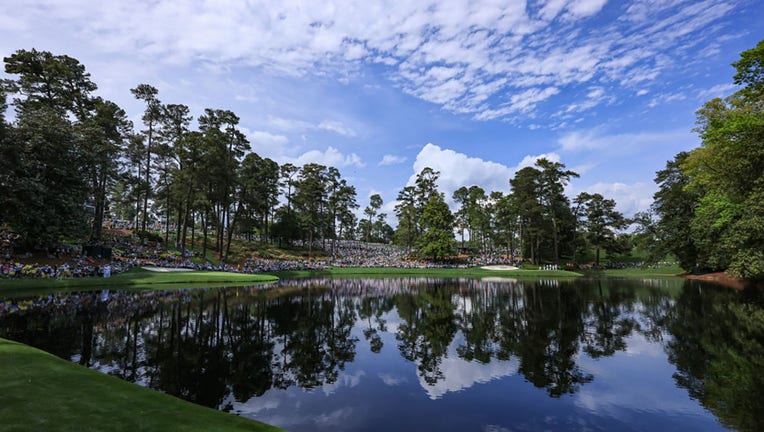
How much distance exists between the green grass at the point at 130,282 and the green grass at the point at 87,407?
2023 centimetres

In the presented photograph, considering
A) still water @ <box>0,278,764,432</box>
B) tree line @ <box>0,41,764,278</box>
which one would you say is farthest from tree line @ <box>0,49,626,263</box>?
still water @ <box>0,278,764,432</box>

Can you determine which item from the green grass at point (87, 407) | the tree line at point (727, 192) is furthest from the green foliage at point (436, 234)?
the green grass at point (87, 407)

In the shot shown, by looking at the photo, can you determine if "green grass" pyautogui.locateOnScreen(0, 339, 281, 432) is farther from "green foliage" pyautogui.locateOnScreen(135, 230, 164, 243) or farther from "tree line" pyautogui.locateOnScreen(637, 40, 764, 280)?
"green foliage" pyautogui.locateOnScreen(135, 230, 164, 243)

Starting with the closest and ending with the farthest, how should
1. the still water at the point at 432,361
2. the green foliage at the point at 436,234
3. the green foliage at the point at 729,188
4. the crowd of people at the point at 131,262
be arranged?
the still water at the point at 432,361 < the green foliage at the point at 729,188 < the crowd of people at the point at 131,262 < the green foliage at the point at 436,234

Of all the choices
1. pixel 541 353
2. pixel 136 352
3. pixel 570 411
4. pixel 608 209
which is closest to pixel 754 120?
pixel 541 353

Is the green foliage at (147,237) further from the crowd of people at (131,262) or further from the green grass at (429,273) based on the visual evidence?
the green grass at (429,273)

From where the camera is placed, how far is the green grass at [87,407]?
185 inches

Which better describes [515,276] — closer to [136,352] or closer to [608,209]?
[608,209]

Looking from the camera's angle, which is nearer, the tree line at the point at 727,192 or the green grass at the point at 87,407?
the green grass at the point at 87,407

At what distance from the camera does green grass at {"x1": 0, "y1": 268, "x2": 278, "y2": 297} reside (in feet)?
70.4

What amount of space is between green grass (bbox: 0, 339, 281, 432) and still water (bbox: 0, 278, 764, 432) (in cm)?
96

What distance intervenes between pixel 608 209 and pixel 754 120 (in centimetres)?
5277

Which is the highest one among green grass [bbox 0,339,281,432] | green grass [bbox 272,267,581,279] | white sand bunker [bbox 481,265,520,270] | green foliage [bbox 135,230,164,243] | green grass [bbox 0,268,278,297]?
green foliage [bbox 135,230,164,243]

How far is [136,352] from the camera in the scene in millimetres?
9828
